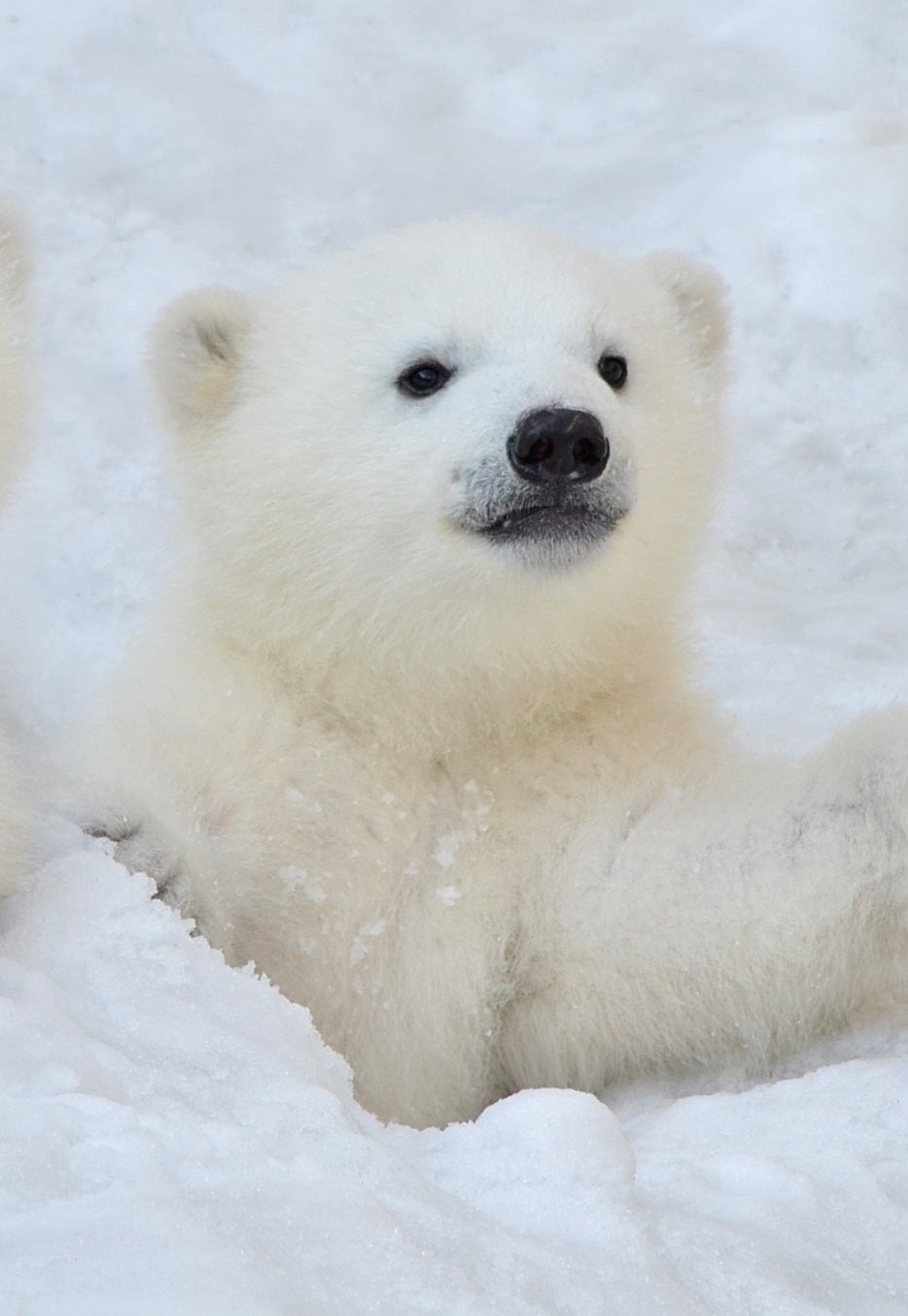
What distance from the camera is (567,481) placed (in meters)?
3.37

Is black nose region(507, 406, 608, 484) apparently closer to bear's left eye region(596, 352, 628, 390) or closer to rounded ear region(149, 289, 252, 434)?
bear's left eye region(596, 352, 628, 390)

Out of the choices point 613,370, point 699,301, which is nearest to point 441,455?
point 613,370

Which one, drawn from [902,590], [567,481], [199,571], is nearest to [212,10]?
[902,590]

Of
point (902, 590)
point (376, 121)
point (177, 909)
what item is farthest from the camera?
point (376, 121)

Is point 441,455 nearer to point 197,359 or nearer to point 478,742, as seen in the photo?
point 478,742

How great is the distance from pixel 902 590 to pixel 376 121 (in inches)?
118

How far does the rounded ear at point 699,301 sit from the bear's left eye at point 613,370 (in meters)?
0.53

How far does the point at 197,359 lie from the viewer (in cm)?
395

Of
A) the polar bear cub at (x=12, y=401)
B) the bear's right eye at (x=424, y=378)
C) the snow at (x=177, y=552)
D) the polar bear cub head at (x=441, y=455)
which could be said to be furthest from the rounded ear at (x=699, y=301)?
the polar bear cub at (x=12, y=401)

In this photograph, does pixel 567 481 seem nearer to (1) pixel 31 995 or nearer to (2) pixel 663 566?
(2) pixel 663 566

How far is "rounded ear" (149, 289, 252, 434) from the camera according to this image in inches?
156

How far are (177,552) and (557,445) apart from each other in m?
1.17

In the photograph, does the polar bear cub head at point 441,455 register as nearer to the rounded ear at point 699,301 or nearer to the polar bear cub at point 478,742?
the polar bear cub at point 478,742

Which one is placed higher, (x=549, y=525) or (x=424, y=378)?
(x=424, y=378)
